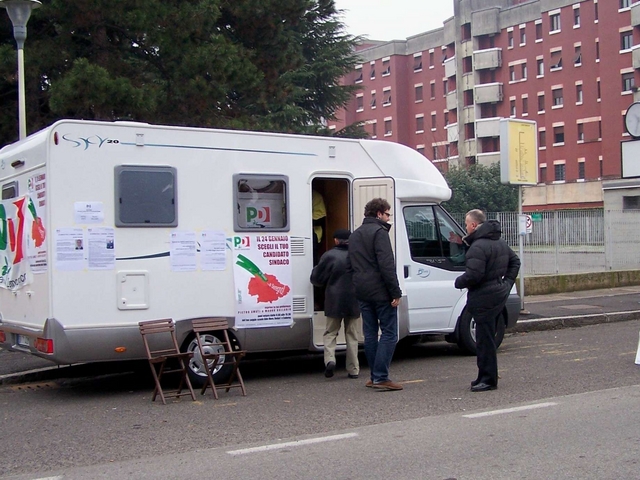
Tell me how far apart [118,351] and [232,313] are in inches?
52.7

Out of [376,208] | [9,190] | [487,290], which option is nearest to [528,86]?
[376,208]

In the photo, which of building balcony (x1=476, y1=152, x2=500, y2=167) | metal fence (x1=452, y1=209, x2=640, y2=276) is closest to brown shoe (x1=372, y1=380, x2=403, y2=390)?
metal fence (x1=452, y1=209, x2=640, y2=276)

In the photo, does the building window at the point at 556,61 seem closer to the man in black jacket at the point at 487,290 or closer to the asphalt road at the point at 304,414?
the asphalt road at the point at 304,414

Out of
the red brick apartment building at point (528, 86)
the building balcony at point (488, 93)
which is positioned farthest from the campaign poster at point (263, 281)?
the building balcony at point (488, 93)

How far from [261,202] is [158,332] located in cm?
194

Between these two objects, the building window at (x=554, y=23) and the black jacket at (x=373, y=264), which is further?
the building window at (x=554, y=23)

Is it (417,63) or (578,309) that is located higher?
(417,63)

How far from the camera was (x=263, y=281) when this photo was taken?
33.0ft

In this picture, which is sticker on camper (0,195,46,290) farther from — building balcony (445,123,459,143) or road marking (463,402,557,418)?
building balcony (445,123,459,143)

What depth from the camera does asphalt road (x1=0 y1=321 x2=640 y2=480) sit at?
643 centimetres

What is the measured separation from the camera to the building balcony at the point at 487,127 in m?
67.2

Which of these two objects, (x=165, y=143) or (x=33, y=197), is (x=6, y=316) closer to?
(x=33, y=197)

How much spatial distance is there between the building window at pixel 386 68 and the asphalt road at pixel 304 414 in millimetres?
67739

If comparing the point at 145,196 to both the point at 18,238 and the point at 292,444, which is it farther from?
the point at 292,444
